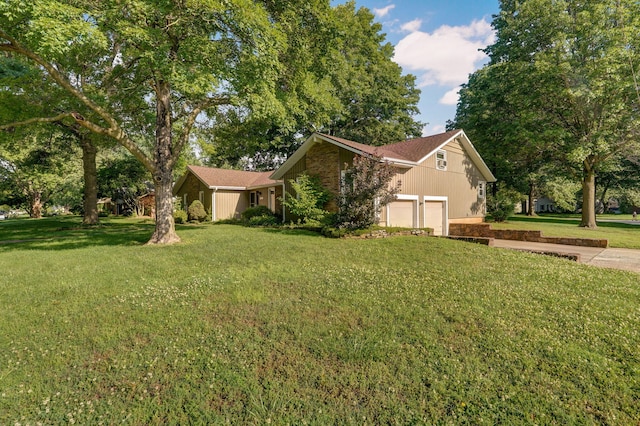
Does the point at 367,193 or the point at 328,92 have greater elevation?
the point at 328,92

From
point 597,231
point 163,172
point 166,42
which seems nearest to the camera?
point 166,42

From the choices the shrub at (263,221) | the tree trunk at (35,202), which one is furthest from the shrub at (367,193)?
the tree trunk at (35,202)

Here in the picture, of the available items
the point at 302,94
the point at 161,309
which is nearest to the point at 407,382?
the point at 161,309

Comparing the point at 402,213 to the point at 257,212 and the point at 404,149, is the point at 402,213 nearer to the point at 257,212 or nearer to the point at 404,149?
the point at 404,149

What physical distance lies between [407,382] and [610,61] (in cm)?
2107

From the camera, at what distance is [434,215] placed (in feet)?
52.9

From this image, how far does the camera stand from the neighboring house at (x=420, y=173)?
1433cm

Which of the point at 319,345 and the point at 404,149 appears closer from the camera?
the point at 319,345

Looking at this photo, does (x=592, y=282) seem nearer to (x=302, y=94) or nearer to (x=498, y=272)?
(x=498, y=272)

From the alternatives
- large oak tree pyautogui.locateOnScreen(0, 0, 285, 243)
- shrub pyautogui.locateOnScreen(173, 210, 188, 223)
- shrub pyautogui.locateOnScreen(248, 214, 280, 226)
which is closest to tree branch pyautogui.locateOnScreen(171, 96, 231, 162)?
large oak tree pyautogui.locateOnScreen(0, 0, 285, 243)

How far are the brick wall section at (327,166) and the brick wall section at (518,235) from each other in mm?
6995

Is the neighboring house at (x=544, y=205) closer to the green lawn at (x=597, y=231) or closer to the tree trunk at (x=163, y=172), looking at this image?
the green lawn at (x=597, y=231)

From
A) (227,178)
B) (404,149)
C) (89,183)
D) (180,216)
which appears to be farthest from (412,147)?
(89,183)

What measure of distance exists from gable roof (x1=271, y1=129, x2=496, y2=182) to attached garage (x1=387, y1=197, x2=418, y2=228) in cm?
186
